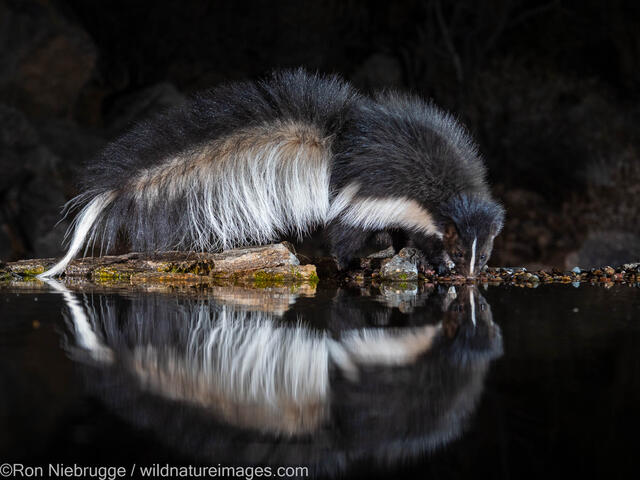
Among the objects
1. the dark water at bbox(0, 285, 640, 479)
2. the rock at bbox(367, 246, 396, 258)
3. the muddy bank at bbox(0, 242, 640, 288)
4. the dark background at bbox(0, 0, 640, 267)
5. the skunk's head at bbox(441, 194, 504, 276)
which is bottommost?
the dark water at bbox(0, 285, 640, 479)

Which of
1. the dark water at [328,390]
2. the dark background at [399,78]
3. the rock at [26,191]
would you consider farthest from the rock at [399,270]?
the rock at [26,191]

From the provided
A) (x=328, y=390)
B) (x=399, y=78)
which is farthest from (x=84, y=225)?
(x=399, y=78)

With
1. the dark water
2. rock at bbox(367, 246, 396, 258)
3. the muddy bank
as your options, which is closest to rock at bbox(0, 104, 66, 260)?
the muddy bank

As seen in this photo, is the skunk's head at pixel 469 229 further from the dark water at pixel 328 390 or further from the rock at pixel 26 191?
the rock at pixel 26 191

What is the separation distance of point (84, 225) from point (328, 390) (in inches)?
84.7

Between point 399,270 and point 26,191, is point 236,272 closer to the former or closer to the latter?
point 399,270

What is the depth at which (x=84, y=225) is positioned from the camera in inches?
121

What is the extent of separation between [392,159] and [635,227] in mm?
5134

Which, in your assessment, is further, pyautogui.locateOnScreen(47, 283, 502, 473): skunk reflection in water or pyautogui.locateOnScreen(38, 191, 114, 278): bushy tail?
pyautogui.locateOnScreen(38, 191, 114, 278): bushy tail

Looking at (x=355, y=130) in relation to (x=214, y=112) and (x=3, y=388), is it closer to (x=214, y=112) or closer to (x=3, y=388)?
(x=214, y=112)

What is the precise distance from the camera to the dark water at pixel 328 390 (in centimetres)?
97

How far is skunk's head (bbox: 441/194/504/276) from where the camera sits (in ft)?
10.2

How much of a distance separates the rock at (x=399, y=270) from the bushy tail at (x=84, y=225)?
1.32 meters

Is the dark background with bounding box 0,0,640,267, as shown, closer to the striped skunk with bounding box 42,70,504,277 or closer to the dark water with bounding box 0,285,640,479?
the striped skunk with bounding box 42,70,504,277
